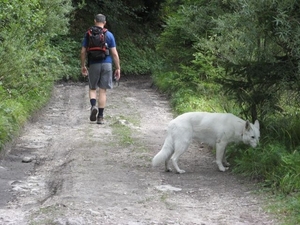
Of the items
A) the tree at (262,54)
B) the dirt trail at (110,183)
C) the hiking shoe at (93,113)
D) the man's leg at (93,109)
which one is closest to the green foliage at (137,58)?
the man's leg at (93,109)

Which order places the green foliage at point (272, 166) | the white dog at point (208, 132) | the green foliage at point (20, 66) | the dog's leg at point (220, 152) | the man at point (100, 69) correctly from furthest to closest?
the man at point (100, 69) < the green foliage at point (20, 66) < the dog's leg at point (220, 152) < the white dog at point (208, 132) < the green foliage at point (272, 166)

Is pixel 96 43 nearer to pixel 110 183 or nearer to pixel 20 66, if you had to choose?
pixel 20 66

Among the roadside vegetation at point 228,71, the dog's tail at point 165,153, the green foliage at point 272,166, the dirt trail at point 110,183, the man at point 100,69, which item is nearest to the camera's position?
the dirt trail at point 110,183

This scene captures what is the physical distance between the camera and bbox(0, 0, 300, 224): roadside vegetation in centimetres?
795

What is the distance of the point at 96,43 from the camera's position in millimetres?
11852

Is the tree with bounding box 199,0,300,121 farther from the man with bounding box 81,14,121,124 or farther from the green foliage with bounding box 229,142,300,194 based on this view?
the man with bounding box 81,14,121,124

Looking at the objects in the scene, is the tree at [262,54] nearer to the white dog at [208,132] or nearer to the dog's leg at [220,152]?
the white dog at [208,132]

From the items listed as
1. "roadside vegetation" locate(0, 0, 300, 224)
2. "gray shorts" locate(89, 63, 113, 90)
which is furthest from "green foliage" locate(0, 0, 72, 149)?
"gray shorts" locate(89, 63, 113, 90)

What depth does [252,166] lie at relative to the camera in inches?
322

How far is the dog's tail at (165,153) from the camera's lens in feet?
27.0

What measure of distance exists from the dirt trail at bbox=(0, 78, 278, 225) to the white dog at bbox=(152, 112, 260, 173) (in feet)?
1.11

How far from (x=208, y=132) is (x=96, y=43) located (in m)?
4.07

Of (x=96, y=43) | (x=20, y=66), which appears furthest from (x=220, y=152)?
(x=20, y=66)

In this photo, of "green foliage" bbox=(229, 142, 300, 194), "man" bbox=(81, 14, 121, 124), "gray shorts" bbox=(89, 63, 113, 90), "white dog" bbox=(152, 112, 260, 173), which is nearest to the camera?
"green foliage" bbox=(229, 142, 300, 194)
